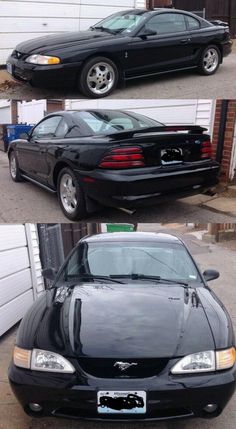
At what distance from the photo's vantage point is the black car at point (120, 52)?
20.7ft

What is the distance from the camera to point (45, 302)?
370cm

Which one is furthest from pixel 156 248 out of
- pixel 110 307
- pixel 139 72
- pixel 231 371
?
pixel 139 72

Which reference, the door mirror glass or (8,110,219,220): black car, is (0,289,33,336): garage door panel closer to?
(8,110,219,220): black car

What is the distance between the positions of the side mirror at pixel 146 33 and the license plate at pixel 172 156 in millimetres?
2578

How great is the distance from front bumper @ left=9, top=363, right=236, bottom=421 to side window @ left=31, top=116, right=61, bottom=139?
430cm

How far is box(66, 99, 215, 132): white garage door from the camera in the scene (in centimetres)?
669

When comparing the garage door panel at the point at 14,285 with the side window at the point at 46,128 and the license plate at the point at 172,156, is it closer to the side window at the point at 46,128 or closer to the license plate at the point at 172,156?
the side window at the point at 46,128

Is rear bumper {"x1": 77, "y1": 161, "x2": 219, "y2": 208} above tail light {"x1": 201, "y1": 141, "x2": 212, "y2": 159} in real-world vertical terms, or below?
below

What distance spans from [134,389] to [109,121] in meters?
4.03

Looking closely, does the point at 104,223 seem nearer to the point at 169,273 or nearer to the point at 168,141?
the point at 168,141

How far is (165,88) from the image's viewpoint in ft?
25.1

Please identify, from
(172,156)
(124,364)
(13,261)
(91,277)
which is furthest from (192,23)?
(124,364)

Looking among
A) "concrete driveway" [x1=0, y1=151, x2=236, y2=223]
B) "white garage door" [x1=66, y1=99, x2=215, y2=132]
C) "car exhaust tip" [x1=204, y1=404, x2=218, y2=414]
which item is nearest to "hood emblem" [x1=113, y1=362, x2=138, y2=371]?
"car exhaust tip" [x1=204, y1=404, x2=218, y2=414]

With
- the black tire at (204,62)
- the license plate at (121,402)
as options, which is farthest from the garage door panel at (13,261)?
the black tire at (204,62)
